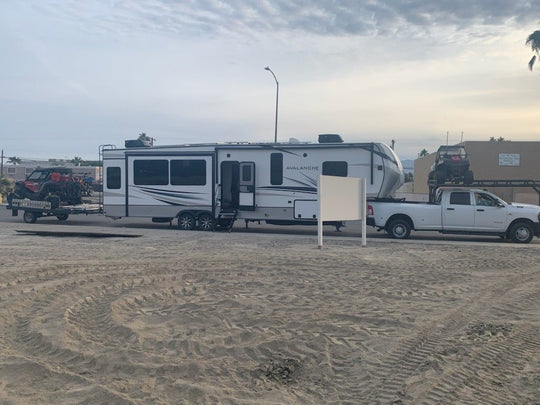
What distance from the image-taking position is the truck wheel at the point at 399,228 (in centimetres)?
1805

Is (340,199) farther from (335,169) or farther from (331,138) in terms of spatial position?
(331,138)

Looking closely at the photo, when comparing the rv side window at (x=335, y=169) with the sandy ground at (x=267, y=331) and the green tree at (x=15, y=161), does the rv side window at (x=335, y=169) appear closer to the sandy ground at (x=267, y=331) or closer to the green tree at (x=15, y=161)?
the sandy ground at (x=267, y=331)

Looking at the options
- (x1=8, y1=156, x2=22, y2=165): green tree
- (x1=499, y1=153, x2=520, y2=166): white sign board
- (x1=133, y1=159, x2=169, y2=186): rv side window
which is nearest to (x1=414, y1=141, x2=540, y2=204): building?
(x1=499, y1=153, x2=520, y2=166): white sign board

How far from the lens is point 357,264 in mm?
11375

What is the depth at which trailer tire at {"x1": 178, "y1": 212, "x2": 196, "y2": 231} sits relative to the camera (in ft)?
65.7

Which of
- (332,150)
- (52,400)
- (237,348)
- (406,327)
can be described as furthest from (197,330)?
(332,150)

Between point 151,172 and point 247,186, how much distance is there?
387cm

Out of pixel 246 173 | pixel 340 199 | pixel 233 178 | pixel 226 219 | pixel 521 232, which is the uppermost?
pixel 246 173

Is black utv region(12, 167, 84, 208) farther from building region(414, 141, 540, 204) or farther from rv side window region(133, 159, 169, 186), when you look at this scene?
building region(414, 141, 540, 204)

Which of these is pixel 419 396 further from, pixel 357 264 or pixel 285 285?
pixel 357 264

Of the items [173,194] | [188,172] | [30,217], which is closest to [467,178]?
[188,172]

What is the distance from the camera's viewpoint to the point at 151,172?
20.3 m

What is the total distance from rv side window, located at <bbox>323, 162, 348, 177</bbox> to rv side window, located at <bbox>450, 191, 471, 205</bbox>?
3710mm

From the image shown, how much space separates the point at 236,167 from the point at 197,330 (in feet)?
44.3
